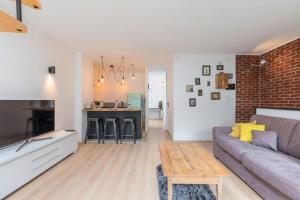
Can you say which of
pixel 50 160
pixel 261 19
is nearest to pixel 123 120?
pixel 50 160

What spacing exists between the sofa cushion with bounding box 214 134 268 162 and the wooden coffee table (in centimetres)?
52

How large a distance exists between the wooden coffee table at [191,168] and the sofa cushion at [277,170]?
41 cm

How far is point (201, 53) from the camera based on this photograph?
5.48 m

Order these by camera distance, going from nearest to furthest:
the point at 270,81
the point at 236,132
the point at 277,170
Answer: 1. the point at 277,170
2. the point at 236,132
3. the point at 270,81

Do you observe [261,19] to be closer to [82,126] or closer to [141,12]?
[141,12]

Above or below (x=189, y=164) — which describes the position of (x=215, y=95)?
above

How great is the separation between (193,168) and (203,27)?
239cm

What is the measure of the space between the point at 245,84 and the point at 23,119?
5.20m

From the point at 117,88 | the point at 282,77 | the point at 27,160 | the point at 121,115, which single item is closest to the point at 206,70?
the point at 282,77

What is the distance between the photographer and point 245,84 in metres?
5.58

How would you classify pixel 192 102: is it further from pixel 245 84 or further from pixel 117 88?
pixel 117 88

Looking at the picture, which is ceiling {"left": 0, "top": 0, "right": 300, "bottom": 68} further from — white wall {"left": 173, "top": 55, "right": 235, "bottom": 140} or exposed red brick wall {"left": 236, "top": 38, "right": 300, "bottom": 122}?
white wall {"left": 173, "top": 55, "right": 235, "bottom": 140}

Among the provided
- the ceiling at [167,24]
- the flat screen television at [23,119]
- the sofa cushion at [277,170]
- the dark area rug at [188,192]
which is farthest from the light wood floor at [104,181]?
the ceiling at [167,24]

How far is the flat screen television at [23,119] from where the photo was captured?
2533 mm
